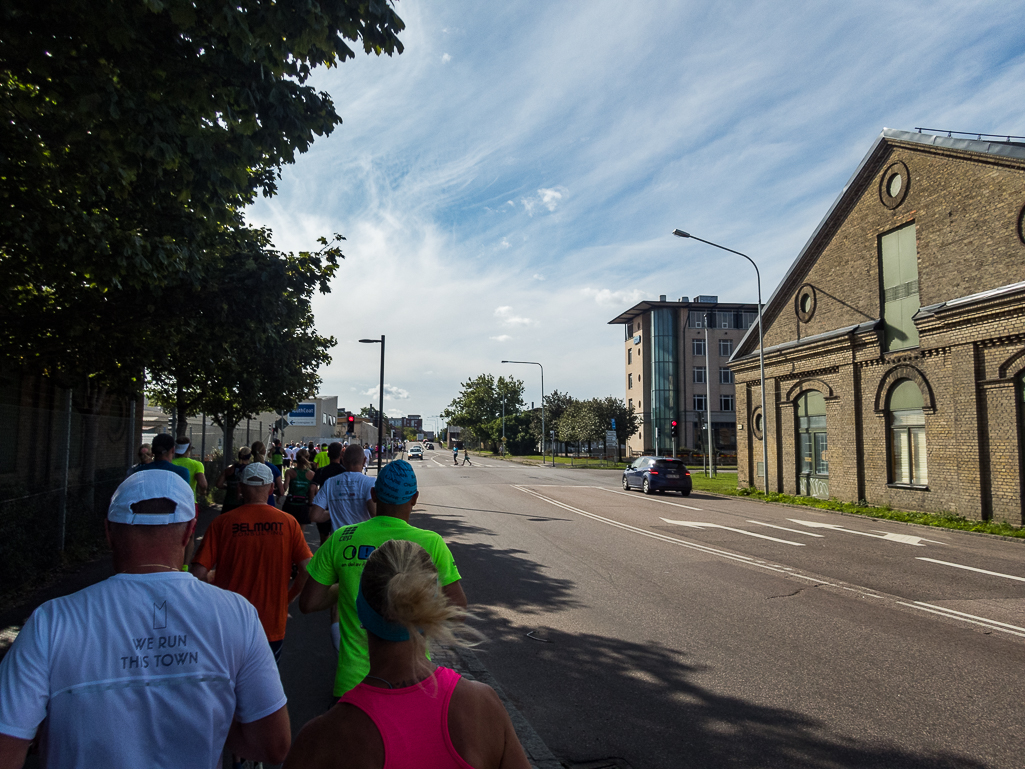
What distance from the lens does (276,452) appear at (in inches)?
612

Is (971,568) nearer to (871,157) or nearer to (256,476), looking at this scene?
(256,476)

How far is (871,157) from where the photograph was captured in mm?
20516

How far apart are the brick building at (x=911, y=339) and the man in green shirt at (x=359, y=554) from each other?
1699 cm

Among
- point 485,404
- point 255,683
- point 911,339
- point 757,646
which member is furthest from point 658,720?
point 485,404

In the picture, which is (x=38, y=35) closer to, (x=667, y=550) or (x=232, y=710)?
(x=232, y=710)

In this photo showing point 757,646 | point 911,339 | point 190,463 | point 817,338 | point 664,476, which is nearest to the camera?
point 757,646

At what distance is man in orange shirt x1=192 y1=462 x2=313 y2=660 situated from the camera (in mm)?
3998

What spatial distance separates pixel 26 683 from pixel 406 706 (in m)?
0.98

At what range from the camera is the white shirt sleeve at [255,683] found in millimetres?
1975

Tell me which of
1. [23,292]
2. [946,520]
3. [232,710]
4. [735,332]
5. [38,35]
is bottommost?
[946,520]

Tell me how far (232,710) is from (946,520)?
18.7 meters

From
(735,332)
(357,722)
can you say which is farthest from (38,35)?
(735,332)

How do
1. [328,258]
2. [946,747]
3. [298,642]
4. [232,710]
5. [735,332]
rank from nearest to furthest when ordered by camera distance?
[232,710]
[946,747]
[298,642]
[328,258]
[735,332]

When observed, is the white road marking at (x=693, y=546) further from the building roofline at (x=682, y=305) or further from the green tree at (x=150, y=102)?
the building roofline at (x=682, y=305)
